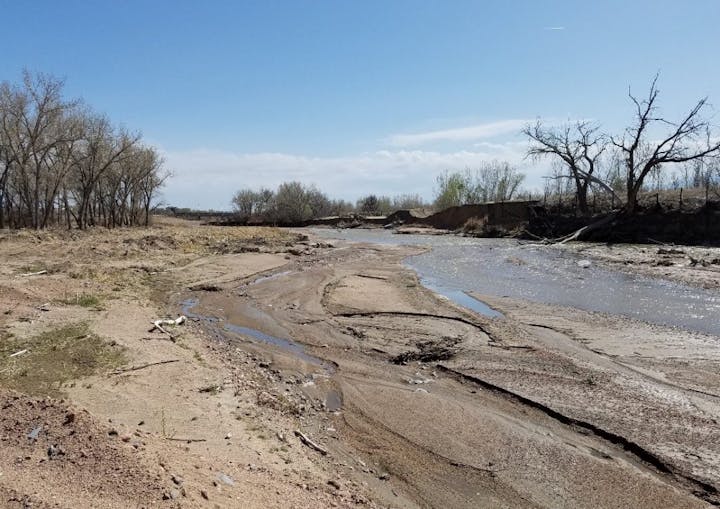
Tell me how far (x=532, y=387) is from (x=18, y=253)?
24.4 m

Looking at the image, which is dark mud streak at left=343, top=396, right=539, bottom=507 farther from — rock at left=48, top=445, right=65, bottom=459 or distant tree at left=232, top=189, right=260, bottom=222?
distant tree at left=232, top=189, right=260, bottom=222

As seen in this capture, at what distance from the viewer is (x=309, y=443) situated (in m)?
5.89

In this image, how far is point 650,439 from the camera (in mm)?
5961

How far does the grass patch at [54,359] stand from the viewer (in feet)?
23.9

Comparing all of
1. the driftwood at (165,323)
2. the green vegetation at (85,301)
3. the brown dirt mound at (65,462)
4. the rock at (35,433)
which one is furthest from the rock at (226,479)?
the green vegetation at (85,301)

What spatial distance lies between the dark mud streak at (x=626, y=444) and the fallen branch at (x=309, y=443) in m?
3.12

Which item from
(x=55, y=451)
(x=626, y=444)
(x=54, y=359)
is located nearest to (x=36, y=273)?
(x=54, y=359)

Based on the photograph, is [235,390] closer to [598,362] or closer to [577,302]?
[598,362]

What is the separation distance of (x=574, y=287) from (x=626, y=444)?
12665 millimetres

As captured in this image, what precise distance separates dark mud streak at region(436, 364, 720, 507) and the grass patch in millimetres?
6018

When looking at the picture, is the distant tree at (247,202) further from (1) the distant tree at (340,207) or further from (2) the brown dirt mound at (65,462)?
(2) the brown dirt mound at (65,462)

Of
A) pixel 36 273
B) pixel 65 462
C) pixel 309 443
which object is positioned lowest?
pixel 309 443

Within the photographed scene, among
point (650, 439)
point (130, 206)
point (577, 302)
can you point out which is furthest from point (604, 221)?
point (130, 206)

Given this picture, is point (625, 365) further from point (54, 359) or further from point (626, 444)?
point (54, 359)
